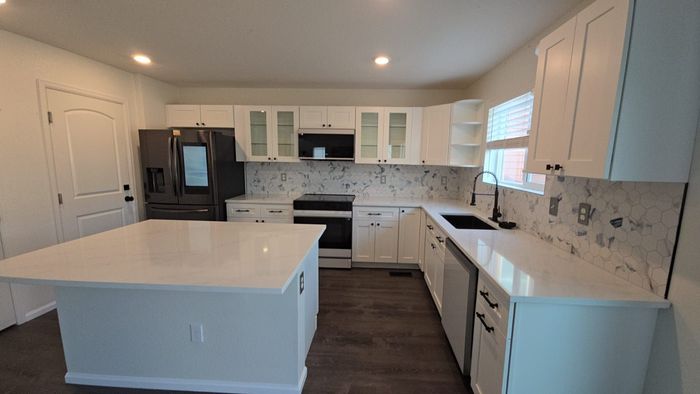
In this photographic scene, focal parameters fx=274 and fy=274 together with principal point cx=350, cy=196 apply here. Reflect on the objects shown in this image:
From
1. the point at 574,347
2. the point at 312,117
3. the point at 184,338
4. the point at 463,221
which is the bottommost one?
the point at 184,338

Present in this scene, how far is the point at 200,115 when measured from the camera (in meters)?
3.72

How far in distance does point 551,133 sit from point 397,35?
132cm

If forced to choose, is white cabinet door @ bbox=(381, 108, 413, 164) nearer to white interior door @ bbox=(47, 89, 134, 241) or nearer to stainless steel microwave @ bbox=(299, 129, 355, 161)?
stainless steel microwave @ bbox=(299, 129, 355, 161)

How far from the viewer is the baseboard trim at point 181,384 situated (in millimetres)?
1658

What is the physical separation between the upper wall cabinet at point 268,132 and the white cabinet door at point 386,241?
4.94 ft

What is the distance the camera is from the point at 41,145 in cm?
243

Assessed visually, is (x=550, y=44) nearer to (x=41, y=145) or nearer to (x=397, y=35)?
(x=397, y=35)

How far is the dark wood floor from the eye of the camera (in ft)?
5.79

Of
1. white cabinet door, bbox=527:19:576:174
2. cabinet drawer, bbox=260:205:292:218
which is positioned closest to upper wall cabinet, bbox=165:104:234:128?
cabinet drawer, bbox=260:205:292:218

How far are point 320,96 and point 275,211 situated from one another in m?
1.73

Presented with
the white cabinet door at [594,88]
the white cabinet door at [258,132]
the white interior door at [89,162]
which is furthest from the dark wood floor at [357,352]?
the white cabinet door at [258,132]

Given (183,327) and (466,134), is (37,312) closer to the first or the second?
(183,327)

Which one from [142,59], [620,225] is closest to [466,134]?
[620,225]

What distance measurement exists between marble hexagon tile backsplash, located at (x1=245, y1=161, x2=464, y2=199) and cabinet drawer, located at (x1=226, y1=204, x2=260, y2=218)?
1.93 feet
